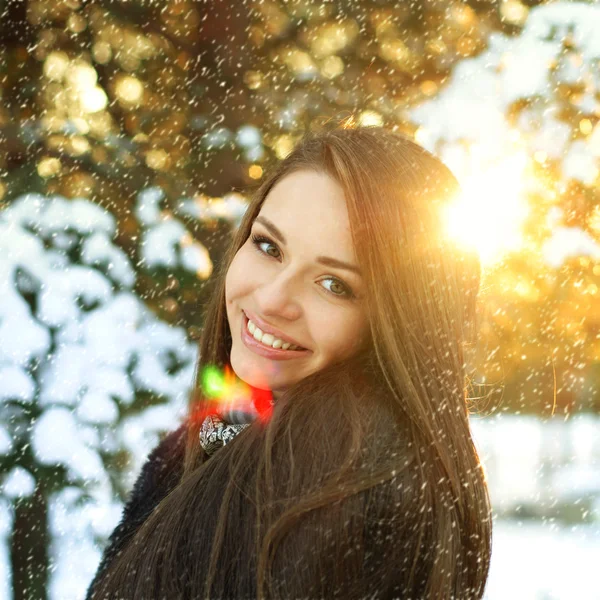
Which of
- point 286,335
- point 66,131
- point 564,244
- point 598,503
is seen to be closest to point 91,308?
point 66,131

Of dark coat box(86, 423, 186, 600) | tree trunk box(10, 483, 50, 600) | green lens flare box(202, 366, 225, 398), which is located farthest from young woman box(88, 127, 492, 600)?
tree trunk box(10, 483, 50, 600)

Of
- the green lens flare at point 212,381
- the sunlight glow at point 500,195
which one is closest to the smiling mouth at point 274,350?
the green lens flare at point 212,381

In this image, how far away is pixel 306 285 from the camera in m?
1.87

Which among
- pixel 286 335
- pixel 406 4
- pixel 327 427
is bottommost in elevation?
pixel 327 427

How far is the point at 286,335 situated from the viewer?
1894mm

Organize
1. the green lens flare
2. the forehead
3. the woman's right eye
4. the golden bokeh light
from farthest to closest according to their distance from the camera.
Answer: the golden bokeh light → the green lens flare → the woman's right eye → the forehead

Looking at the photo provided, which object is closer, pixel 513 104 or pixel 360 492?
pixel 360 492

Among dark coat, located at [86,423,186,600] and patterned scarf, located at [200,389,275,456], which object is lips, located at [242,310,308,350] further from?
dark coat, located at [86,423,186,600]

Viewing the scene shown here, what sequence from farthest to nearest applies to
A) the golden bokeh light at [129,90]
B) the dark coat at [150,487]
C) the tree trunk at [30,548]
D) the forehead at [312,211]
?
the tree trunk at [30,548], the golden bokeh light at [129,90], the dark coat at [150,487], the forehead at [312,211]

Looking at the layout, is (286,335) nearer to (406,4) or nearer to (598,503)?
(406,4)

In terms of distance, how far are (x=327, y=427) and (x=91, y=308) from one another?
8.16 ft

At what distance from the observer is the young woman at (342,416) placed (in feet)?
4.99

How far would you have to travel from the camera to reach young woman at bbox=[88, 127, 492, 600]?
59.8 inches

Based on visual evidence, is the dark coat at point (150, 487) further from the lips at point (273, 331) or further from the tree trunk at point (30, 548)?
the tree trunk at point (30, 548)
